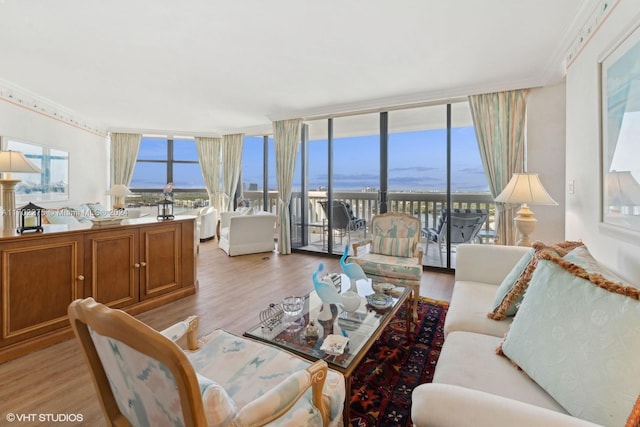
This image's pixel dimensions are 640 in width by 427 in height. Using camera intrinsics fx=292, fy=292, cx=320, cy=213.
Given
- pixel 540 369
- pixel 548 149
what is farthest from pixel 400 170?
pixel 540 369

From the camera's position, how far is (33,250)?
2004 mm

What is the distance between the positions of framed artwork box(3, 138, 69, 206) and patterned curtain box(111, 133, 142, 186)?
56.4 inches

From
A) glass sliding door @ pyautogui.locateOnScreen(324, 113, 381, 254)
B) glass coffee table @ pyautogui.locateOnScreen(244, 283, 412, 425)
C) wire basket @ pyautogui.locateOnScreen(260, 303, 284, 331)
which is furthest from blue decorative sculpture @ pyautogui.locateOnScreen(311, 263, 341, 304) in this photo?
glass sliding door @ pyautogui.locateOnScreen(324, 113, 381, 254)

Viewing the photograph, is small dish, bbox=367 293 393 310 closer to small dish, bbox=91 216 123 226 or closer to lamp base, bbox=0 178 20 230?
small dish, bbox=91 216 123 226

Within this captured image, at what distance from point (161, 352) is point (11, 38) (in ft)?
12.0

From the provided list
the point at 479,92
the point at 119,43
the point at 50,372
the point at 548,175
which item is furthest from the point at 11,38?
the point at 548,175

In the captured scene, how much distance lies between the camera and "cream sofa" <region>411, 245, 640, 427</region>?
0.77 metres

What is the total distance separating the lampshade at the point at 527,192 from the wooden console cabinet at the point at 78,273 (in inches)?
126

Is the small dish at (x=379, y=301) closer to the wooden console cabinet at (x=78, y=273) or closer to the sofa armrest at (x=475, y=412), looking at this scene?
the sofa armrest at (x=475, y=412)

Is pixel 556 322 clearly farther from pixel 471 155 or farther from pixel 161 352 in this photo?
pixel 471 155

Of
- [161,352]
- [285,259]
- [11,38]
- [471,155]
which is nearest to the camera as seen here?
[161,352]

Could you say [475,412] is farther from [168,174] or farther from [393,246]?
[168,174]

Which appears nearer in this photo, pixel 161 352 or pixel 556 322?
pixel 161 352

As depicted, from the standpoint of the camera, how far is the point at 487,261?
2307mm
